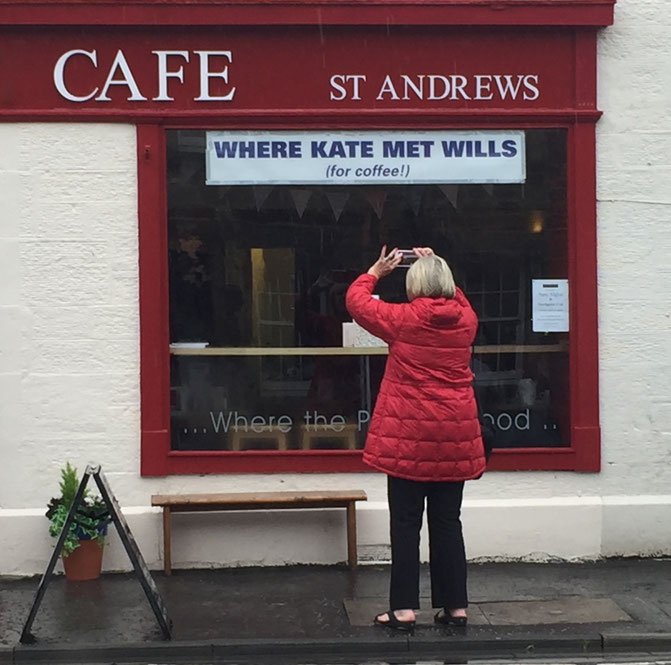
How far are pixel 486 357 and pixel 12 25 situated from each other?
4.02 metres

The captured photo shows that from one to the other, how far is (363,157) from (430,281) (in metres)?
2.13

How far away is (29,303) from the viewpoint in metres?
8.31

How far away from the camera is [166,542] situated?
814 centimetres

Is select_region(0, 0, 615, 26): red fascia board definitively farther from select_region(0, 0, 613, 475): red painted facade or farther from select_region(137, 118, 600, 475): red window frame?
select_region(137, 118, 600, 475): red window frame

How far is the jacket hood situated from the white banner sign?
211 centimetres

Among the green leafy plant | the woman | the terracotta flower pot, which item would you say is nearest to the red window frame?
the green leafy plant

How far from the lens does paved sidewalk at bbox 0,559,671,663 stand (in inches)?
255

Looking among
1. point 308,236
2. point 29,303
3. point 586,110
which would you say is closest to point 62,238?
point 29,303

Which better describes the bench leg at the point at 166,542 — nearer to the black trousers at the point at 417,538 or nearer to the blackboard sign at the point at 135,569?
the blackboard sign at the point at 135,569

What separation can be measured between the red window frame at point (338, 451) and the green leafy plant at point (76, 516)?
0.49 m

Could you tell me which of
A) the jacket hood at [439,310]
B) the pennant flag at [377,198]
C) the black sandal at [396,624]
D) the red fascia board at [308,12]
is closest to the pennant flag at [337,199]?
the pennant flag at [377,198]

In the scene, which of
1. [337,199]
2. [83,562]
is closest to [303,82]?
[337,199]

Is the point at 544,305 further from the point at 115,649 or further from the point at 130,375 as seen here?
the point at 115,649

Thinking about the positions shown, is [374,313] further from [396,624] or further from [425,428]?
[396,624]
